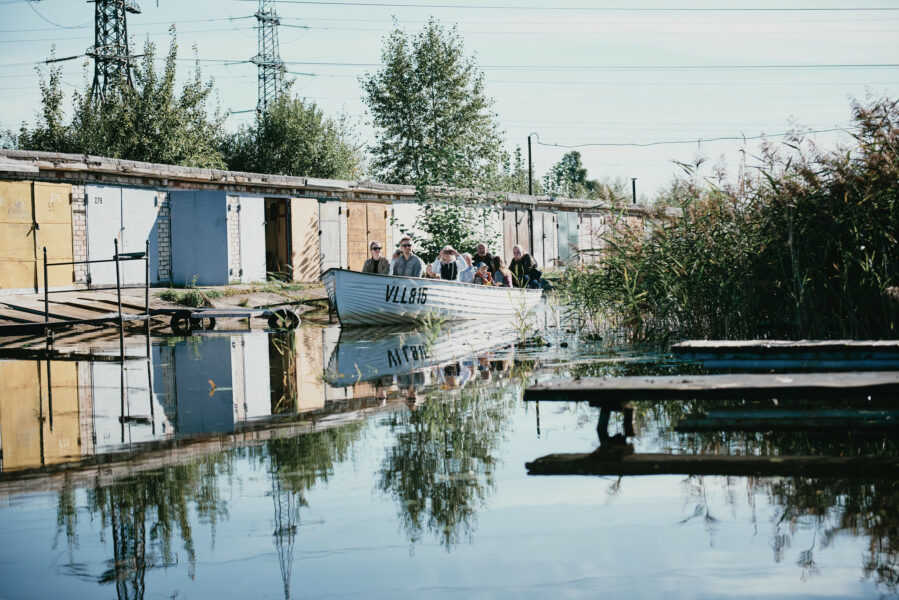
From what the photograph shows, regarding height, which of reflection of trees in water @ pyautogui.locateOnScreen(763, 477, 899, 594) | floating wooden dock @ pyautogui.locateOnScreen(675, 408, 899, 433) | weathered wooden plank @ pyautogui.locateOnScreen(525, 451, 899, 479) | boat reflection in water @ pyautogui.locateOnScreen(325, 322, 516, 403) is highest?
boat reflection in water @ pyautogui.locateOnScreen(325, 322, 516, 403)

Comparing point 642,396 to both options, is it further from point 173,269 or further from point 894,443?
point 173,269

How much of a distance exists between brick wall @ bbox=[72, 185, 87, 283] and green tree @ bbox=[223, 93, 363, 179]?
2447 centimetres

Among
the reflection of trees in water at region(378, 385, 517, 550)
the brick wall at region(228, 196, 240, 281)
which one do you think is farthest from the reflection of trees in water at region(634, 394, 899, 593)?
the brick wall at region(228, 196, 240, 281)

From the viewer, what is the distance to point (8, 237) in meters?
17.5

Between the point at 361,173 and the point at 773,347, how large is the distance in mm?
41987

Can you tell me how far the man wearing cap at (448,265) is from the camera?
53.7 ft

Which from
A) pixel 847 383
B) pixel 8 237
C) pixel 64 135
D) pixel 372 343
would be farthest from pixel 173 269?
pixel 847 383

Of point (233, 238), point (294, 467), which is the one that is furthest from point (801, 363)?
point (233, 238)

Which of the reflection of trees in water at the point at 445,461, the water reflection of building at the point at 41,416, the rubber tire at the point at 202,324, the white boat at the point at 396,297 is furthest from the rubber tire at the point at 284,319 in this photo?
the reflection of trees in water at the point at 445,461

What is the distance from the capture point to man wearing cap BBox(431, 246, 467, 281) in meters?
16.4

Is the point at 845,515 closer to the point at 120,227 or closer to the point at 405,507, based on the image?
the point at 405,507

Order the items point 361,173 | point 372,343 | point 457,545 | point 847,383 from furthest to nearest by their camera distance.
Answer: point 361,173, point 372,343, point 847,383, point 457,545

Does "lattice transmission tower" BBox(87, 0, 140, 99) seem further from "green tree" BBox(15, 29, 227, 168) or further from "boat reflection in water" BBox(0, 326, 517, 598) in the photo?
"boat reflection in water" BBox(0, 326, 517, 598)

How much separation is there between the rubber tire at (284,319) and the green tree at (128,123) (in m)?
20.9
